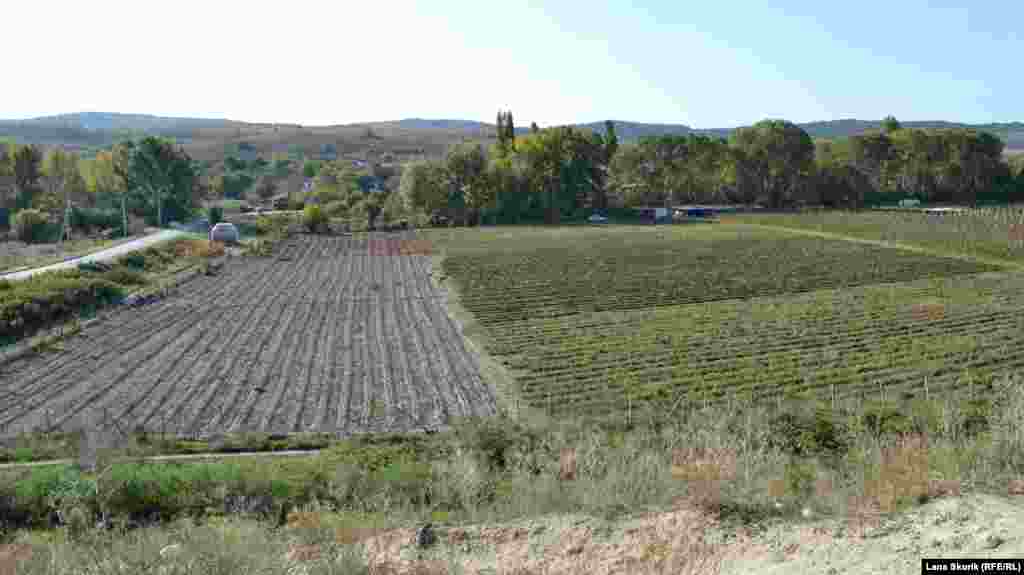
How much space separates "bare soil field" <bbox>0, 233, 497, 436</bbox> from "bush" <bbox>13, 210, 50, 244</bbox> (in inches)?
1575

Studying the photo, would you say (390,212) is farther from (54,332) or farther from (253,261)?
(54,332)

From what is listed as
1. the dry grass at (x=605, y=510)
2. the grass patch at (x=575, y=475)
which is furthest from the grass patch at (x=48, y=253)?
the dry grass at (x=605, y=510)

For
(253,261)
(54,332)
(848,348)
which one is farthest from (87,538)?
(253,261)

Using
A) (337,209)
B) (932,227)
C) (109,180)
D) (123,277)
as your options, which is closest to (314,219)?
(337,209)

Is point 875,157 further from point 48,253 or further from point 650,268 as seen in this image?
point 48,253

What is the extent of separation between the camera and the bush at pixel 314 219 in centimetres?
8931

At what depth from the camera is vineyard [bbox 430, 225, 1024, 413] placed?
972 inches

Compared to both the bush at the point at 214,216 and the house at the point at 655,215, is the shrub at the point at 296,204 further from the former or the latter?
the house at the point at 655,215

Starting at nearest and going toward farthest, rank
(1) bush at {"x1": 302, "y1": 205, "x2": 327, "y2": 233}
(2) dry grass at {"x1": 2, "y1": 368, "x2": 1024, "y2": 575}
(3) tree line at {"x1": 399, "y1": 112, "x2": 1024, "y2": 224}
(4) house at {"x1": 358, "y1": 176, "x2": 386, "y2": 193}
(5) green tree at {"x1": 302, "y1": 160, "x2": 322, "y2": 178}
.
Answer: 1. (2) dry grass at {"x1": 2, "y1": 368, "x2": 1024, "y2": 575}
2. (1) bush at {"x1": 302, "y1": 205, "x2": 327, "y2": 233}
3. (3) tree line at {"x1": 399, "y1": 112, "x2": 1024, "y2": 224}
4. (4) house at {"x1": 358, "y1": 176, "x2": 386, "y2": 193}
5. (5) green tree at {"x1": 302, "y1": 160, "x2": 322, "y2": 178}

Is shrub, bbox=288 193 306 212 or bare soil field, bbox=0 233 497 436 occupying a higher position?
shrub, bbox=288 193 306 212

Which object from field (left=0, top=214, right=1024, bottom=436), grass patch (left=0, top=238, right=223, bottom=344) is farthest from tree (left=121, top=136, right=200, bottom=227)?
field (left=0, top=214, right=1024, bottom=436)

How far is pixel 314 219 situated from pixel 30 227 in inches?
1009

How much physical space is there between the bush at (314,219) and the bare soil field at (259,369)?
4126 cm

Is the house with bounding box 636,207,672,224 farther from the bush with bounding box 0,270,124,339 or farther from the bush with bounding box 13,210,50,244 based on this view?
the bush with bounding box 0,270,124,339
